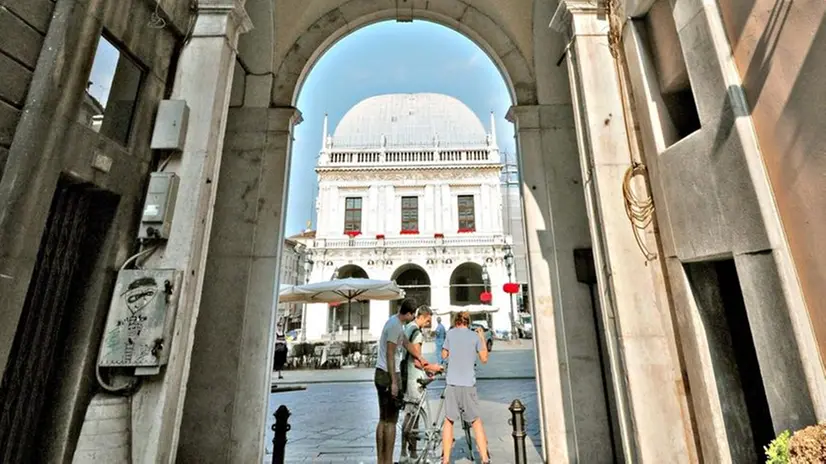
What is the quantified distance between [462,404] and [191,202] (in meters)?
3.84

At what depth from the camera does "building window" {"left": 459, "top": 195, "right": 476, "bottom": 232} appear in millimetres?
29562

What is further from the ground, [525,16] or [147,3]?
[525,16]

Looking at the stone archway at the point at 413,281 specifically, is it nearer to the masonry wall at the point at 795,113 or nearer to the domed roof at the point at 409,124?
the domed roof at the point at 409,124

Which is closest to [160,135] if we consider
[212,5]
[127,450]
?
[212,5]

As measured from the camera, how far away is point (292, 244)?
38750 mm

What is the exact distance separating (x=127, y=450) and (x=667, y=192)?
4770mm

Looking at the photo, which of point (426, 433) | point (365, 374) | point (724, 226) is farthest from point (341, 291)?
point (724, 226)

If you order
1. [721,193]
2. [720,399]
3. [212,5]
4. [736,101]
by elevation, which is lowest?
[720,399]

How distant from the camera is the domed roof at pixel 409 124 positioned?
107 ft

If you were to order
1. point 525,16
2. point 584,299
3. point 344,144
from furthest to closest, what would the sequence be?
point 344,144
point 525,16
point 584,299

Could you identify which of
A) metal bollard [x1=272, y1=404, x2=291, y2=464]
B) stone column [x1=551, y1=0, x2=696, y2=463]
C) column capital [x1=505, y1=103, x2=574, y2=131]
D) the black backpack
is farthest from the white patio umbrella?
stone column [x1=551, y1=0, x2=696, y2=463]

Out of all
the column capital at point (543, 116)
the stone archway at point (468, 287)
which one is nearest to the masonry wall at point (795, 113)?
the column capital at point (543, 116)

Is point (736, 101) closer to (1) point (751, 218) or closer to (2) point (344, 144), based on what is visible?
(1) point (751, 218)

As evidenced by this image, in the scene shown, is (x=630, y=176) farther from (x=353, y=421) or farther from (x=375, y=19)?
(x=353, y=421)
